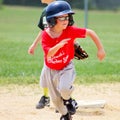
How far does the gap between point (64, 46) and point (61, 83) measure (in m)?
0.39

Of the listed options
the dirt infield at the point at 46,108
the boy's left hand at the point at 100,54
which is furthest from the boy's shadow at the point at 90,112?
the boy's left hand at the point at 100,54

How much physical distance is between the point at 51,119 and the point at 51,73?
3.41 feet

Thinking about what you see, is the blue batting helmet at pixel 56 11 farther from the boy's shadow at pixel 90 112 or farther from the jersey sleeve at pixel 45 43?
the boy's shadow at pixel 90 112

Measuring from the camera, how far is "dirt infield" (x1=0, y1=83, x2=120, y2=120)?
5.93 m

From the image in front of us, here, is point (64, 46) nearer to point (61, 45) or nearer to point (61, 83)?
point (61, 45)

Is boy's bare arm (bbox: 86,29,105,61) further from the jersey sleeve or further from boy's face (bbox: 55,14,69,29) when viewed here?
the jersey sleeve

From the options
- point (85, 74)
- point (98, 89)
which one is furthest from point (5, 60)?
point (98, 89)

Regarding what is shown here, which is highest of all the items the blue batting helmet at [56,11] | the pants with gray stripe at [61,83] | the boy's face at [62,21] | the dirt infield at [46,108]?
the blue batting helmet at [56,11]

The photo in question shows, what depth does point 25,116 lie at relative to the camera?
5.88 meters

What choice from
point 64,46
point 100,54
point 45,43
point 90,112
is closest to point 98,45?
point 100,54

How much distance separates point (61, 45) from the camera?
4.59 metres

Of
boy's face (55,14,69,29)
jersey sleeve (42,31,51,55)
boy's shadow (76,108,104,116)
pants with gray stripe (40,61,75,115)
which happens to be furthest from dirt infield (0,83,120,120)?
boy's face (55,14,69,29)

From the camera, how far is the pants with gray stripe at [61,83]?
477 cm

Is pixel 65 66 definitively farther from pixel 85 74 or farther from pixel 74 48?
pixel 85 74
